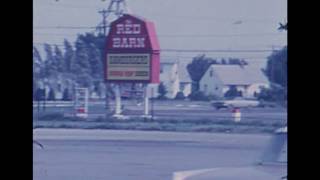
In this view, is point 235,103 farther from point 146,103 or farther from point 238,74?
point 146,103

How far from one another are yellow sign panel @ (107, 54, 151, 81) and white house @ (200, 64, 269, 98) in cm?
19

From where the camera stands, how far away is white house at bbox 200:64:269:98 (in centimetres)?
161

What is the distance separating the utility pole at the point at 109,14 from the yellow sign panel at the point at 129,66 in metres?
0.04

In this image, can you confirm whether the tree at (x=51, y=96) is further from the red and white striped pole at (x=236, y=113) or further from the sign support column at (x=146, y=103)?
the red and white striped pole at (x=236, y=113)

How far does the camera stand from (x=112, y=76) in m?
1.65

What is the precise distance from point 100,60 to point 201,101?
1.17 feet

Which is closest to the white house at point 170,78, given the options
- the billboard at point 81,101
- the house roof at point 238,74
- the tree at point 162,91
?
the tree at point 162,91

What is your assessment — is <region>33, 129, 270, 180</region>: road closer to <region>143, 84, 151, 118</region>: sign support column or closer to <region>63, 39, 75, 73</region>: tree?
<region>143, 84, 151, 118</region>: sign support column

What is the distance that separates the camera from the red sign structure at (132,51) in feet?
5.14

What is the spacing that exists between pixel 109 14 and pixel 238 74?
0.45m

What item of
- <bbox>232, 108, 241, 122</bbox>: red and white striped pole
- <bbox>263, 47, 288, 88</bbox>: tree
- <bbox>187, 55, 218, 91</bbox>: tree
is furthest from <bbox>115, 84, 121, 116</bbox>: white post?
<bbox>263, 47, 288, 88</bbox>: tree

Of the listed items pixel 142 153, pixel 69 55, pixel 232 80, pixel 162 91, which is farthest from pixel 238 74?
pixel 69 55
